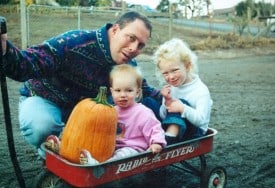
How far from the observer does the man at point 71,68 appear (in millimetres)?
3387

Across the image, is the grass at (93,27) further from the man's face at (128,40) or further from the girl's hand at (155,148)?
the girl's hand at (155,148)

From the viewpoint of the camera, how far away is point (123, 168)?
2834mm

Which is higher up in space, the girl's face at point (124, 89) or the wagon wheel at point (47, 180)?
the girl's face at point (124, 89)

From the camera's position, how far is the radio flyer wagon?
2651mm

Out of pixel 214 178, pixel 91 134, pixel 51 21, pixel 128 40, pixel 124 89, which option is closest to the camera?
pixel 91 134

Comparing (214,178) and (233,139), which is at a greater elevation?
(214,178)

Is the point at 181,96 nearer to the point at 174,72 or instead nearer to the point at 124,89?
the point at 174,72

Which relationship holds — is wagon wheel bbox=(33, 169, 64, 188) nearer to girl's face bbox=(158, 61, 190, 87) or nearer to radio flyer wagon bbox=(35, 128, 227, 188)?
radio flyer wagon bbox=(35, 128, 227, 188)

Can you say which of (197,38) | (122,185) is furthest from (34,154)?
(197,38)

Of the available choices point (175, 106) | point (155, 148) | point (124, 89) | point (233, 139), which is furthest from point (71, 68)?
point (233, 139)

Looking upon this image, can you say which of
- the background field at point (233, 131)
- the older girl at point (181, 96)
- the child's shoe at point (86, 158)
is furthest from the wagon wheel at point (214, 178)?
the child's shoe at point (86, 158)

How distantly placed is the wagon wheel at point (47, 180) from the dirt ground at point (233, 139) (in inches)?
25.2

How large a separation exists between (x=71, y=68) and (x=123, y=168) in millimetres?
1074

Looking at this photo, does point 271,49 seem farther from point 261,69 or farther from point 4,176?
point 4,176
